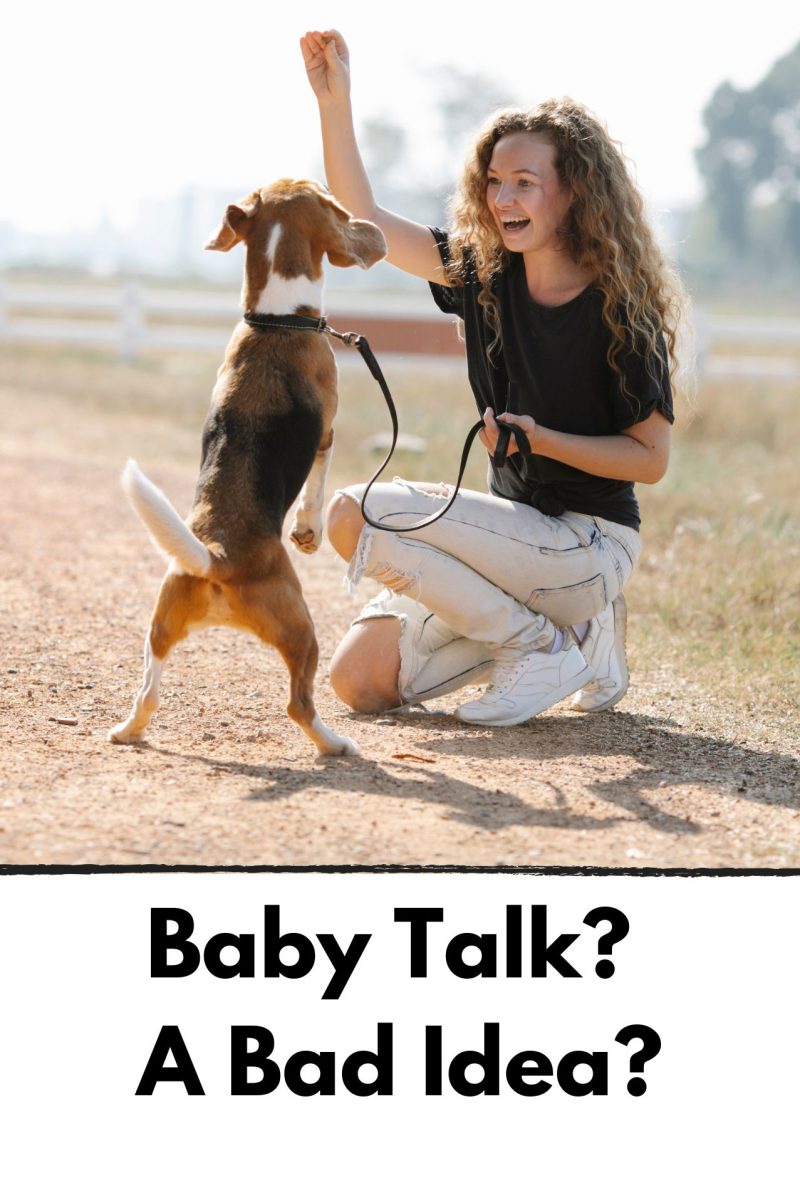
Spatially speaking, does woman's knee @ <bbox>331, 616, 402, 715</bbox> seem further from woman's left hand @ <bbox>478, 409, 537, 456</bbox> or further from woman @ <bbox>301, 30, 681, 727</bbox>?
woman's left hand @ <bbox>478, 409, 537, 456</bbox>

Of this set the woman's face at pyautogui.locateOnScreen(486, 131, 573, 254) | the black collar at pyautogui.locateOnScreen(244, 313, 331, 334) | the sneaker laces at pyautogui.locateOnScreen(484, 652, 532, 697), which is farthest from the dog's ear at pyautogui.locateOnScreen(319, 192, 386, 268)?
the sneaker laces at pyautogui.locateOnScreen(484, 652, 532, 697)

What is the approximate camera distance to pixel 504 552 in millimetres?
4785

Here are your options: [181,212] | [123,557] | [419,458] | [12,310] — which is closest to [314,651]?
[123,557]

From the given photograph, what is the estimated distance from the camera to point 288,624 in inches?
159

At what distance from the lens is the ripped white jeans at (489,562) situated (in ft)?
15.7

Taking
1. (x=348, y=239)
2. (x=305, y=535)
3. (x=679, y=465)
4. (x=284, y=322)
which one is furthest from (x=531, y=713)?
(x=679, y=465)

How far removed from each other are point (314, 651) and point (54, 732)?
0.90m

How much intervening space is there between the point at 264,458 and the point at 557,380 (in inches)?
42.6

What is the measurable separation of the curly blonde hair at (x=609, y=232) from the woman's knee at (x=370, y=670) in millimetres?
1056

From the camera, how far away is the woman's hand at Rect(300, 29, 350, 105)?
4812 millimetres

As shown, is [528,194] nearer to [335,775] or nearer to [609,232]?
[609,232]

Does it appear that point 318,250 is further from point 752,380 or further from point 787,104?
point 787,104

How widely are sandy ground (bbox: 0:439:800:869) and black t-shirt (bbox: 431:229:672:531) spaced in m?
0.78

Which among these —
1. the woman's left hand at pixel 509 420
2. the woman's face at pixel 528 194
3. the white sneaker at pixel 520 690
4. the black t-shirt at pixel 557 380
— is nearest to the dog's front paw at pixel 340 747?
the white sneaker at pixel 520 690
